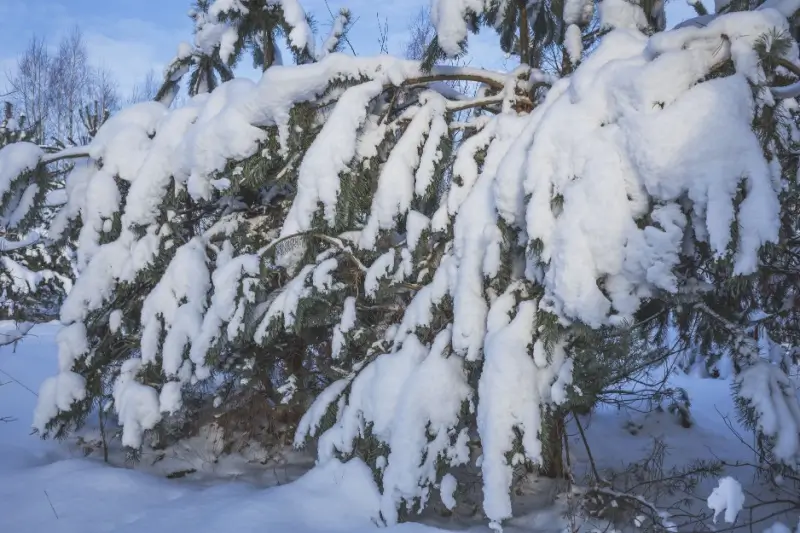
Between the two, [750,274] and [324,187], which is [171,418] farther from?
[750,274]

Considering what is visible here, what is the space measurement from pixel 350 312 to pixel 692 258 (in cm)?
173

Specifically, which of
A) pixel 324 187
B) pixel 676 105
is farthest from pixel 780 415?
pixel 324 187

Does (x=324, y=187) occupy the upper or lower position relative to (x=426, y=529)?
upper

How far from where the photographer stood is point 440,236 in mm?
2977

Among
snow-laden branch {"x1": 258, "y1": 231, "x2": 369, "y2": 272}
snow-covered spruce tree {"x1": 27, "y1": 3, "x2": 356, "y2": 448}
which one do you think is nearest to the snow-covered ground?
snow-covered spruce tree {"x1": 27, "y1": 3, "x2": 356, "y2": 448}

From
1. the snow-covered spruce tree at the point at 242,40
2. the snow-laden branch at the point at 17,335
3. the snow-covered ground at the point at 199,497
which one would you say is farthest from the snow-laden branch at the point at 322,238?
the snow-laden branch at the point at 17,335

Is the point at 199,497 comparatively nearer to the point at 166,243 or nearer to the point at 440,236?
the point at 166,243

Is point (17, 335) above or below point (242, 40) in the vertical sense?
below

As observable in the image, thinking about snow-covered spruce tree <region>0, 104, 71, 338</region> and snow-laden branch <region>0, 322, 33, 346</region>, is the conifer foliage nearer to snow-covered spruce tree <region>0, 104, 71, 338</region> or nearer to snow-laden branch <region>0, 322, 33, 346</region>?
snow-covered spruce tree <region>0, 104, 71, 338</region>

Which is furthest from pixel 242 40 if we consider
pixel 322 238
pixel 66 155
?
pixel 322 238

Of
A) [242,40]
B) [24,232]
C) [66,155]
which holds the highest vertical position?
[242,40]

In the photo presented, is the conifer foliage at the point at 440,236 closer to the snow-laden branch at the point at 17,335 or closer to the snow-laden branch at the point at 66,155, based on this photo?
the snow-laden branch at the point at 66,155

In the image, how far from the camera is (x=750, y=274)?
1.92m

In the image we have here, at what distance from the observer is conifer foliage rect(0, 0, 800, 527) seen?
2117 millimetres
